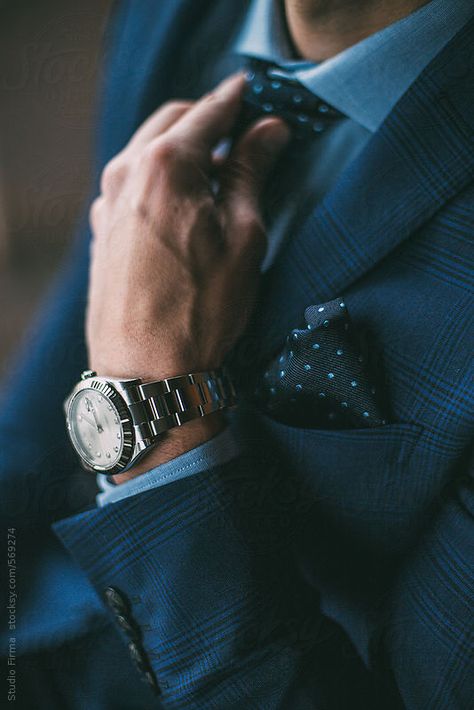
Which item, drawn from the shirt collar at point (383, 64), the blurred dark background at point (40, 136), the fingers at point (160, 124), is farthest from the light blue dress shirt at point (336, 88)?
the blurred dark background at point (40, 136)

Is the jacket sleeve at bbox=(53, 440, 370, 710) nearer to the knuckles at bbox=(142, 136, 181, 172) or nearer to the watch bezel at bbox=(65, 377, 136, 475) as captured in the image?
the watch bezel at bbox=(65, 377, 136, 475)

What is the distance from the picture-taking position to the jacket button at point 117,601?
50 centimetres

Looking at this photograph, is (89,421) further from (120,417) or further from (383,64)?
(383,64)

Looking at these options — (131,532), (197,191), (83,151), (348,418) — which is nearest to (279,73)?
(197,191)

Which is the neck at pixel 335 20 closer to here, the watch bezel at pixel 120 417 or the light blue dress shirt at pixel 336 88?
the light blue dress shirt at pixel 336 88

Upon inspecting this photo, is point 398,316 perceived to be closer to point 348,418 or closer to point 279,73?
point 348,418

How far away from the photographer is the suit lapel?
0.44 m

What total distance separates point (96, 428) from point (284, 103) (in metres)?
0.38

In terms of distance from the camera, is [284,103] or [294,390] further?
[284,103]

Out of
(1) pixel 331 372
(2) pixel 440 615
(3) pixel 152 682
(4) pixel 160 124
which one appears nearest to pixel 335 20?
(4) pixel 160 124

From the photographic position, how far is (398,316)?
1.46 ft

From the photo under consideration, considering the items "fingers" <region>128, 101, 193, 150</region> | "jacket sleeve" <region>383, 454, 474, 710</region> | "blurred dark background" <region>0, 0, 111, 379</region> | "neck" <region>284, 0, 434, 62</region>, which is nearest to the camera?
"jacket sleeve" <region>383, 454, 474, 710</region>

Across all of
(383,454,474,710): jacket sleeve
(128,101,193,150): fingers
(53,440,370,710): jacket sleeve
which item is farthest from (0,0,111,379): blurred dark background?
(383,454,474,710): jacket sleeve

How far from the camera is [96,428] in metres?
0.51
